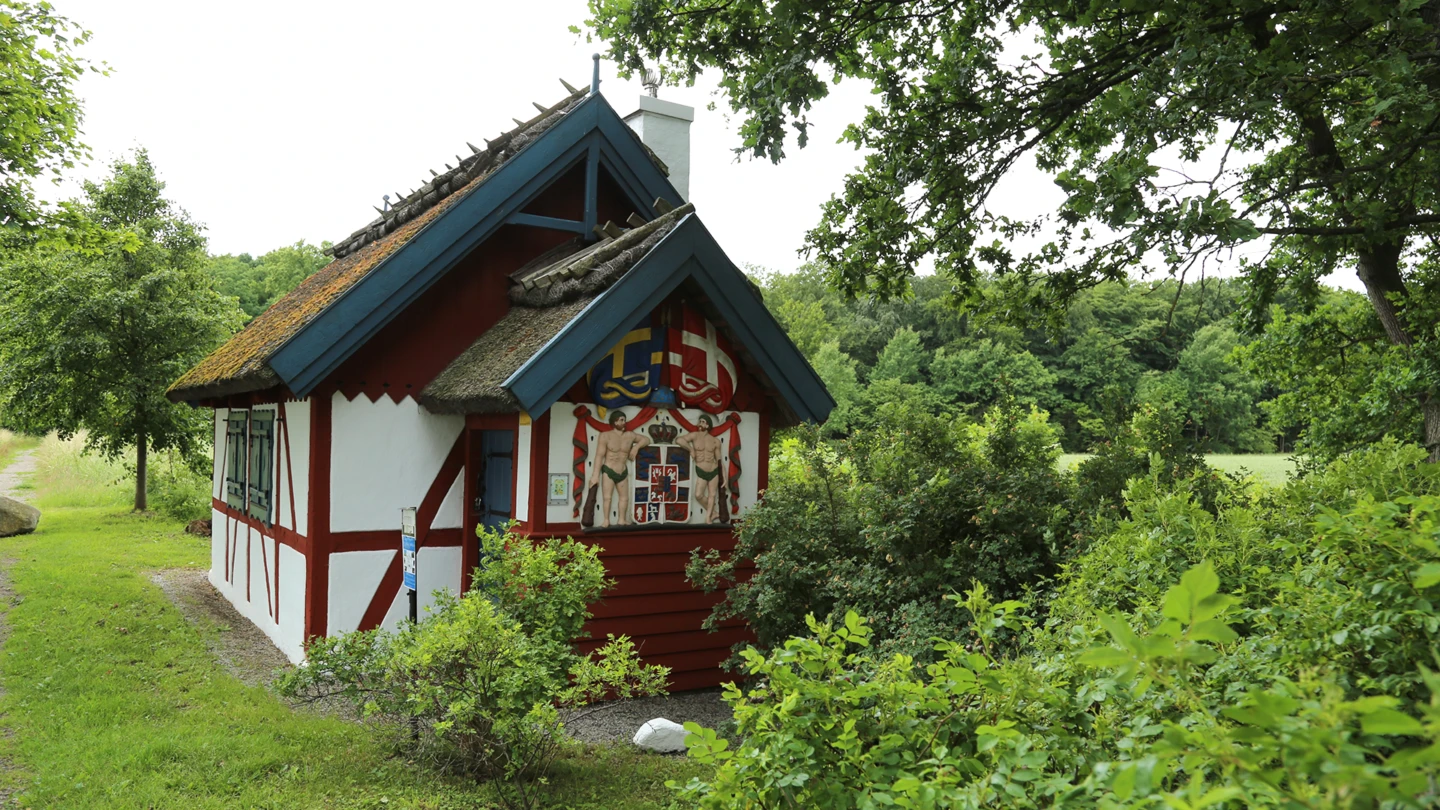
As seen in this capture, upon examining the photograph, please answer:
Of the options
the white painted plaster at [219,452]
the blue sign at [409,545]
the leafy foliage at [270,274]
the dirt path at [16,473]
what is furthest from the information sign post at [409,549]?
the leafy foliage at [270,274]

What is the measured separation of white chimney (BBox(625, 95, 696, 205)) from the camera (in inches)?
405

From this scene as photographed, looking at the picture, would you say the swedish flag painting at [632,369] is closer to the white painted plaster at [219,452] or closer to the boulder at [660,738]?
the boulder at [660,738]

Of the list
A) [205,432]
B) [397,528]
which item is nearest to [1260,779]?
[397,528]

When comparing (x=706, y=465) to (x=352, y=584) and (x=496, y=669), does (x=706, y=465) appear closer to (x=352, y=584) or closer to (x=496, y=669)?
(x=352, y=584)

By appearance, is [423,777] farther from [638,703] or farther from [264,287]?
[264,287]

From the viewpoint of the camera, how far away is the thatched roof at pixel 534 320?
760cm

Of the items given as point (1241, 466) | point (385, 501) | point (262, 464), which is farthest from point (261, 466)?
point (1241, 466)

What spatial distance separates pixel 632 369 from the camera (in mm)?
7961

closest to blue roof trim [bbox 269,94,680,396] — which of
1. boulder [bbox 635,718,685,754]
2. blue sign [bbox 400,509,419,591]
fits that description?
blue sign [bbox 400,509,419,591]

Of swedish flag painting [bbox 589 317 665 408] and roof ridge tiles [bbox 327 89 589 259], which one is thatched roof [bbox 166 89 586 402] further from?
swedish flag painting [bbox 589 317 665 408]

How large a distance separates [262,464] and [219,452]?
395 centimetres

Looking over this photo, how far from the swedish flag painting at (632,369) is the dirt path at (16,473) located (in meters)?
21.7

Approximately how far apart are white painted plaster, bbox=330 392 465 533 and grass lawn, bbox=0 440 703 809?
5.22 feet

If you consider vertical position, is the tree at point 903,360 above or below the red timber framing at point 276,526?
above
